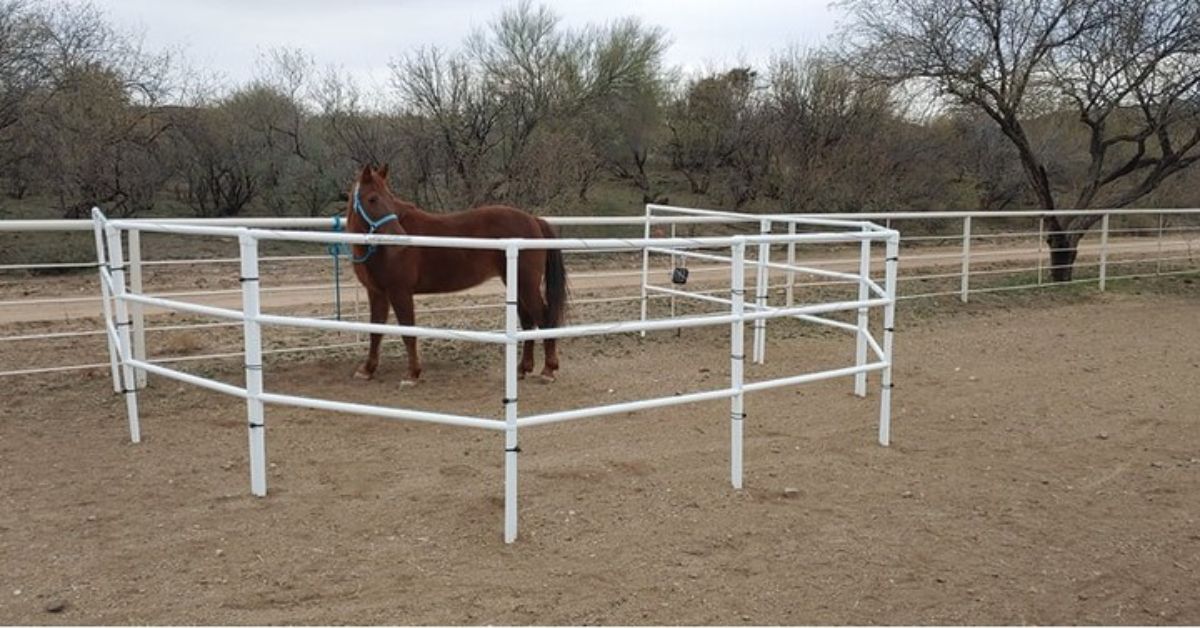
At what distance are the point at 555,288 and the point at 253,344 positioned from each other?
3.14 m

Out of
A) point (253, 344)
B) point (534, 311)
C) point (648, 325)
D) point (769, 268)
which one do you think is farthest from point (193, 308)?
point (769, 268)

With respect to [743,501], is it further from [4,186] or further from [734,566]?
[4,186]

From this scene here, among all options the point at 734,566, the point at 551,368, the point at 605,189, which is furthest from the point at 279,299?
the point at 605,189

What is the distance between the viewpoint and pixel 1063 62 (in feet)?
44.7

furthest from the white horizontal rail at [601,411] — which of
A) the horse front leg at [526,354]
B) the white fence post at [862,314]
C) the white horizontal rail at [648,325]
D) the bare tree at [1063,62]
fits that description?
the bare tree at [1063,62]

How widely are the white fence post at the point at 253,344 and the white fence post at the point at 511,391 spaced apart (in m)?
1.17

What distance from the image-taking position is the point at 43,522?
398 centimetres

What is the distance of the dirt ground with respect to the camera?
335 cm

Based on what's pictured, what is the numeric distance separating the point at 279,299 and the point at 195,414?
18.1 feet

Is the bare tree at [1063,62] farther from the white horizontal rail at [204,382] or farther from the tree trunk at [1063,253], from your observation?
the white horizontal rail at [204,382]

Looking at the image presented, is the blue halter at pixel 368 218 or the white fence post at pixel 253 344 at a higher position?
the blue halter at pixel 368 218

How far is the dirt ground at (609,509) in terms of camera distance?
3352mm

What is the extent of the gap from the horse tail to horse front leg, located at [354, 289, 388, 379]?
1.22 m

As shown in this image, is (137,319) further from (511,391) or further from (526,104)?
(526,104)
